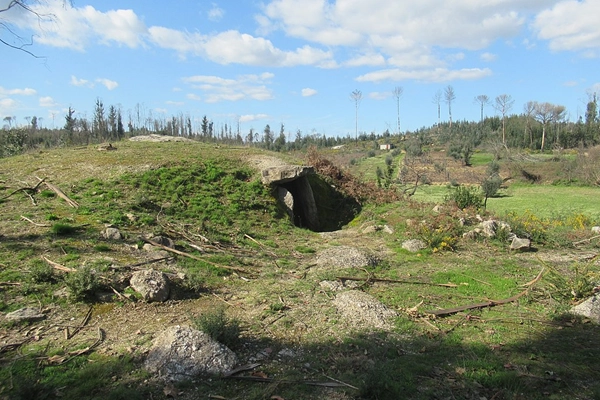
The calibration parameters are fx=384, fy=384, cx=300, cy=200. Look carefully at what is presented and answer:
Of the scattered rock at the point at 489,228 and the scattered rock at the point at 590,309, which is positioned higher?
the scattered rock at the point at 489,228

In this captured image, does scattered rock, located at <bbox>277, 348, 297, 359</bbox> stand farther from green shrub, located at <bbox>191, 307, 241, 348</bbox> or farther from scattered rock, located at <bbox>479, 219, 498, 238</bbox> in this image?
scattered rock, located at <bbox>479, 219, 498, 238</bbox>

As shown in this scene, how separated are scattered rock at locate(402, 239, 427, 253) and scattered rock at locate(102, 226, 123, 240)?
7.29 m

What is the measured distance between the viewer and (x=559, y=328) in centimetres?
621

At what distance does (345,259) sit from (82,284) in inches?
215

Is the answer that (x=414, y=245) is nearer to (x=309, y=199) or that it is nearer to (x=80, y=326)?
(x=309, y=199)

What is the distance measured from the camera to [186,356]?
4.75 m

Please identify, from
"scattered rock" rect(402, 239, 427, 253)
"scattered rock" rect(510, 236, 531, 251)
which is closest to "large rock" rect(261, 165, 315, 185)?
"scattered rock" rect(402, 239, 427, 253)

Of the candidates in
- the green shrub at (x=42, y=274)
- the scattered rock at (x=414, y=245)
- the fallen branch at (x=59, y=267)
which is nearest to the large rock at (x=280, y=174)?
the scattered rock at (x=414, y=245)

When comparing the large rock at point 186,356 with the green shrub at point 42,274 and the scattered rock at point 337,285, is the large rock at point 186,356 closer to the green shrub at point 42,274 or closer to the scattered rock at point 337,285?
the green shrub at point 42,274

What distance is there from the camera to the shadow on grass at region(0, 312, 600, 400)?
4.25m

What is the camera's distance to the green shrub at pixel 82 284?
616 cm

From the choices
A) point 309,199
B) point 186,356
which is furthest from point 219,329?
point 309,199

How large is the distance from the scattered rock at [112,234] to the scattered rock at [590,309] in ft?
30.1

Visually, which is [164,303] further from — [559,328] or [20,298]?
[559,328]
